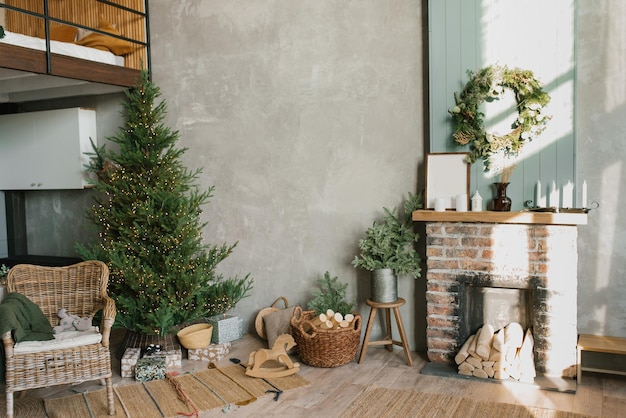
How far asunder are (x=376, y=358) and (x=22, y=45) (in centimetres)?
356

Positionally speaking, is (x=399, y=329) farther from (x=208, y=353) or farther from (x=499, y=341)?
(x=208, y=353)

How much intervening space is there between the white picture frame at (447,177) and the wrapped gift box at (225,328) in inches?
74.1

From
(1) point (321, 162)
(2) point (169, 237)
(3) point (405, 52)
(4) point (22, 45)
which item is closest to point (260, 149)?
(1) point (321, 162)

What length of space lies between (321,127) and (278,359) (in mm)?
→ 1909

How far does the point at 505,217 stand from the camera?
159 inches

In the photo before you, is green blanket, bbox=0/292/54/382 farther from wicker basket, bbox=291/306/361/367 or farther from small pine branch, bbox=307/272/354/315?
small pine branch, bbox=307/272/354/315

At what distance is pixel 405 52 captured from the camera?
462cm

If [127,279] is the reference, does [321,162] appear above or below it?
above

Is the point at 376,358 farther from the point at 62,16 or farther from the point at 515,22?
the point at 62,16

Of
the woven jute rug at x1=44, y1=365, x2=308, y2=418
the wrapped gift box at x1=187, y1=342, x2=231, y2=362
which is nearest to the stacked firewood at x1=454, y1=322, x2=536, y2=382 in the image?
the woven jute rug at x1=44, y1=365, x2=308, y2=418

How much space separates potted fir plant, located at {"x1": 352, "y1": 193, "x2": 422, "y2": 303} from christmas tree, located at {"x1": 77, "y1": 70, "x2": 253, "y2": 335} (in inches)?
46.1

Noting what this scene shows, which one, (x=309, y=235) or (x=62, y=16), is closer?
(x=309, y=235)

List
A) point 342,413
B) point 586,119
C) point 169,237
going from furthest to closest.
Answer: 1. point 169,237
2. point 586,119
3. point 342,413

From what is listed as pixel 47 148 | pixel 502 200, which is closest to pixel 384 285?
pixel 502 200
